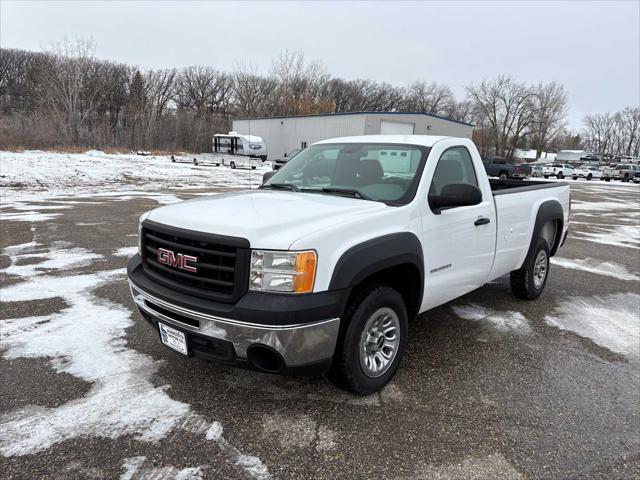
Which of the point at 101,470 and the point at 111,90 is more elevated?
the point at 111,90

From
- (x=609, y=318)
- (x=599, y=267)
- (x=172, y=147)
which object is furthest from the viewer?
(x=172, y=147)

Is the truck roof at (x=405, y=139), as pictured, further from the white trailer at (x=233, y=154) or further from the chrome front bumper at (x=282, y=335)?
the white trailer at (x=233, y=154)

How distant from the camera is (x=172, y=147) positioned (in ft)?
150

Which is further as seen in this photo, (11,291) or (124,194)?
(124,194)

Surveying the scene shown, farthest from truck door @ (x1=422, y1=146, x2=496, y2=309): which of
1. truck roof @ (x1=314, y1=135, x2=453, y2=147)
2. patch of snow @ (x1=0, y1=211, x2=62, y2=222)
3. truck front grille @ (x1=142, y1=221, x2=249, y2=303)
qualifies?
patch of snow @ (x1=0, y1=211, x2=62, y2=222)

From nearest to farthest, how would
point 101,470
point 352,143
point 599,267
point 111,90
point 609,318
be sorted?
1. point 101,470
2. point 352,143
3. point 609,318
4. point 599,267
5. point 111,90

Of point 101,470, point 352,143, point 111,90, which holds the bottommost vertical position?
point 101,470

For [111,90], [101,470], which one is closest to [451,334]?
[101,470]

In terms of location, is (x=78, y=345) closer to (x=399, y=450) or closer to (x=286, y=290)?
(x=286, y=290)

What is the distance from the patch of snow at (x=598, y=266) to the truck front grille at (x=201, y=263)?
6668 mm

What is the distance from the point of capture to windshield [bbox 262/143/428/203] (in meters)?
3.61

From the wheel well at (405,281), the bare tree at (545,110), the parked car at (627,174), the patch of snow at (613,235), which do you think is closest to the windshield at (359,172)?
the wheel well at (405,281)

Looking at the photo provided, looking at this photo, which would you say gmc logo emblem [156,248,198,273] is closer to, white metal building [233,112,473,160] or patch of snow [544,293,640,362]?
patch of snow [544,293,640,362]

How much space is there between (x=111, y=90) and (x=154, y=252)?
63.9m
